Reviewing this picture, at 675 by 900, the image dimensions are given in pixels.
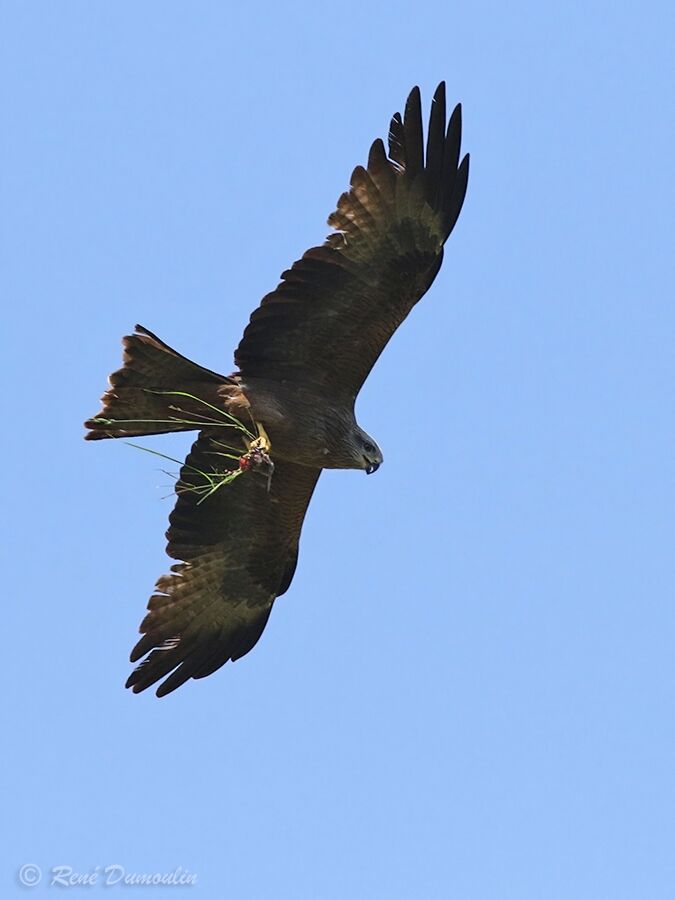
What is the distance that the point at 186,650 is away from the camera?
39.5 ft

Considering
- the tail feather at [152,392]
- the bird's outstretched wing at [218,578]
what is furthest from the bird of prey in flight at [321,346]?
the bird's outstretched wing at [218,578]

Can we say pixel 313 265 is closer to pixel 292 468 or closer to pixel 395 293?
pixel 395 293

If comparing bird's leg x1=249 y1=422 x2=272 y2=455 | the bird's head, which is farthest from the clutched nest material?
the bird's head

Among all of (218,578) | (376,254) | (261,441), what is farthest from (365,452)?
(218,578)

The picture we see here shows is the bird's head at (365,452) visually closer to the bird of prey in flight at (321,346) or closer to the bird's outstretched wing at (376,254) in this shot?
the bird of prey in flight at (321,346)

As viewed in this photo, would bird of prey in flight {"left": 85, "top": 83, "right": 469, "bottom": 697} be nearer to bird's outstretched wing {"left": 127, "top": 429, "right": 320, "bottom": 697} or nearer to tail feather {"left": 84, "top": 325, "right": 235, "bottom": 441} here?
tail feather {"left": 84, "top": 325, "right": 235, "bottom": 441}

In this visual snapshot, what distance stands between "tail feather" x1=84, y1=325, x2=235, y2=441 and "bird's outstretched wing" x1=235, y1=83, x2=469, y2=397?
0.39 m

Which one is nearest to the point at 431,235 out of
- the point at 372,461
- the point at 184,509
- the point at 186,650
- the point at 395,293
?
the point at 395,293

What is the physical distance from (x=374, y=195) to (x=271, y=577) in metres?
3.07

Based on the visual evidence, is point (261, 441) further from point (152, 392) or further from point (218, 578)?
point (218, 578)

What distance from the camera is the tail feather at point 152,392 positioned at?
408 inches

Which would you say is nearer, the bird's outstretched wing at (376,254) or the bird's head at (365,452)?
the bird's outstretched wing at (376,254)

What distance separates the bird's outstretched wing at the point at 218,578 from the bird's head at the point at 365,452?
2.65ft

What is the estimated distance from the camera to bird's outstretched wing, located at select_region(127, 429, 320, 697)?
11812 millimetres
